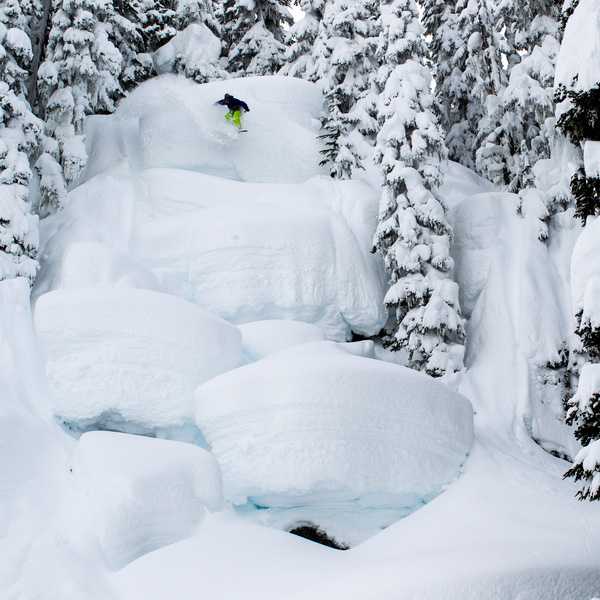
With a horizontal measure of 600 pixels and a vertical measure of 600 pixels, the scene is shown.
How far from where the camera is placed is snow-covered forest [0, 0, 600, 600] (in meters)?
7.98

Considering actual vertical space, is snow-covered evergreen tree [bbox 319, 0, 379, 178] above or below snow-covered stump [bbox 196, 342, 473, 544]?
above

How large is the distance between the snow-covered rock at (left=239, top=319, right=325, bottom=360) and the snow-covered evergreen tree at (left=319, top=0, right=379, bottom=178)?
19.5 ft

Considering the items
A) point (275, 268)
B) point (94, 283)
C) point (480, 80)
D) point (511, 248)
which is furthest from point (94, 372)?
point (480, 80)

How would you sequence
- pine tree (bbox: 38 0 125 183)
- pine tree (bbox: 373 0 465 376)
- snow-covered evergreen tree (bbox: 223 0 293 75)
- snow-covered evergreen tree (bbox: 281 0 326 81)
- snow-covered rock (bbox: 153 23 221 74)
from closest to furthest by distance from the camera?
1. pine tree (bbox: 373 0 465 376)
2. pine tree (bbox: 38 0 125 183)
3. snow-covered rock (bbox: 153 23 221 74)
4. snow-covered evergreen tree (bbox: 281 0 326 81)
5. snow-covered evergreen tree (bbox: 223 0 293 75)

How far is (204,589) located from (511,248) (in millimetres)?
10546

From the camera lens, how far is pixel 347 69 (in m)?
18.8

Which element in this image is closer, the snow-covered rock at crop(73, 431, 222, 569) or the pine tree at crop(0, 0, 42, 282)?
the snow-covered rock at crop(73, 431, 222, 569)

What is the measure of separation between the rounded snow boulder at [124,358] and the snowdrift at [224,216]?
197cm

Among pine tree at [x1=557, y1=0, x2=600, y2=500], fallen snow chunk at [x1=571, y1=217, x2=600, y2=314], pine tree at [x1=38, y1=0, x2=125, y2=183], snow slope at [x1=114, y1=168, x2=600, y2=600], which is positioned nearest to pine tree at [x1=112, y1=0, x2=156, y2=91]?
pine tree at [x1=38, y1=0, x2=125, y2=183]

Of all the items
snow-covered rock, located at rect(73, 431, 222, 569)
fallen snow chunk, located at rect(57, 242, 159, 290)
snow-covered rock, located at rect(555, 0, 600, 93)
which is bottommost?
snow-covered rock, located at rect(73, 431, 222, 569)

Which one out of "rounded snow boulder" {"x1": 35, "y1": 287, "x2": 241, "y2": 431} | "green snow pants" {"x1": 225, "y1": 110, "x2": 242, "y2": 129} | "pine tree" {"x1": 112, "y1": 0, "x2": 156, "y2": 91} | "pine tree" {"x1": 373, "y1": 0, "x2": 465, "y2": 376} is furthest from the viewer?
"pine tree" {"x1": 112, "y1": 0, "x2": 156, "y2": 91}

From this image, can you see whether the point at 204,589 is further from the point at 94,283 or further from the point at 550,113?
the point at 550,113

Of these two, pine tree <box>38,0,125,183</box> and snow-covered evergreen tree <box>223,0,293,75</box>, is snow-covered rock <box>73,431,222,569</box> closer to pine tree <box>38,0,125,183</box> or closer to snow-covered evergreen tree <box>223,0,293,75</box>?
pine tree <box>38,0,125,183</box>

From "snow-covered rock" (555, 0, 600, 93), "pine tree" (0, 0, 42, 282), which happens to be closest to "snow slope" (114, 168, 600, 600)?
"snow-covered rock" (555, 0, 600, 93)
